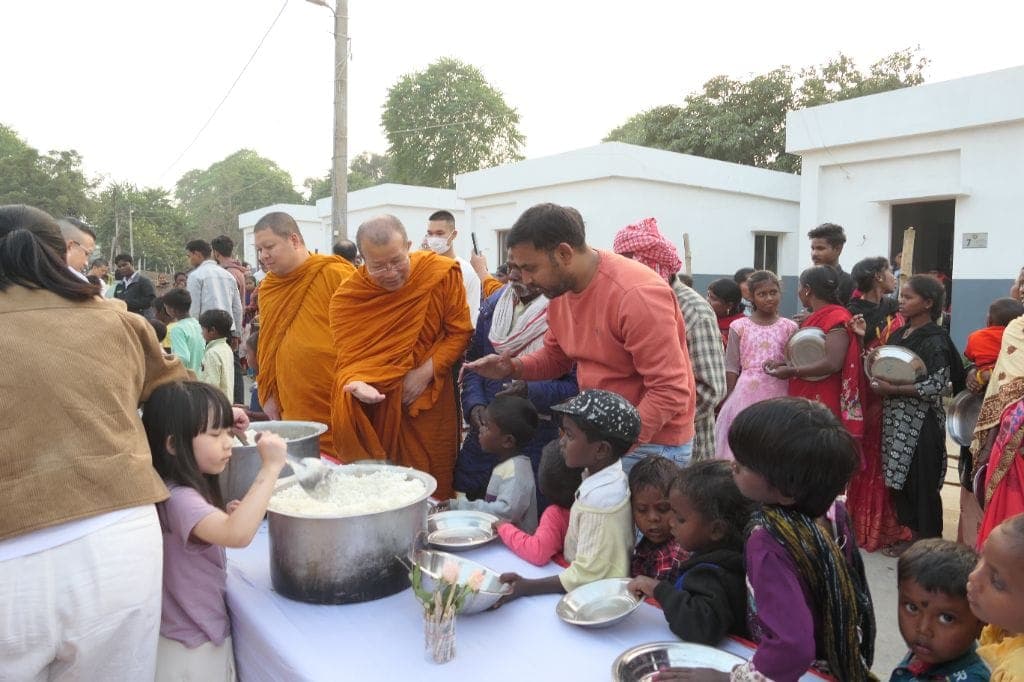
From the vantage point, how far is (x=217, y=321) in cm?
590

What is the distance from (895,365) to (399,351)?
275 cm

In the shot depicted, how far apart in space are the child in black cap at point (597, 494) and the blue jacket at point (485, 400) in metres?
0.91

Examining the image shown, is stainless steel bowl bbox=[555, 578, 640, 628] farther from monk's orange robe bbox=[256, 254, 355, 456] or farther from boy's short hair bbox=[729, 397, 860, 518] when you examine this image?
monk's orange robe bbox=[256, 254, 355, 456]

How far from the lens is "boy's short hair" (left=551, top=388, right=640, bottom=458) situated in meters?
2.07

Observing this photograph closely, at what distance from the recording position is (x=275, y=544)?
1979mm

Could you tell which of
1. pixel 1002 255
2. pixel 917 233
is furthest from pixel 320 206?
pixel 1002 255

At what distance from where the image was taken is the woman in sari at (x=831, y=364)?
4105 millimetres

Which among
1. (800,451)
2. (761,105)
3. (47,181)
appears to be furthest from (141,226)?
(800,451)

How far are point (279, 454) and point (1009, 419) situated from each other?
276 cm

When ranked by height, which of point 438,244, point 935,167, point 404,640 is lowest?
point 404,640

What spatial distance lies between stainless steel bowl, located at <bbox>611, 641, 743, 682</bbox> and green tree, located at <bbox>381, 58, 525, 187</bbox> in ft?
109

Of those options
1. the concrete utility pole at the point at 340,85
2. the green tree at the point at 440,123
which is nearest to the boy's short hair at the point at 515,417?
the concrete utility pole at the point at 340,85

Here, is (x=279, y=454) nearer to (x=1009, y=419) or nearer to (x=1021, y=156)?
(x=1009, y=419)

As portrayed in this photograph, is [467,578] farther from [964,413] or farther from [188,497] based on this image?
[964,413]
